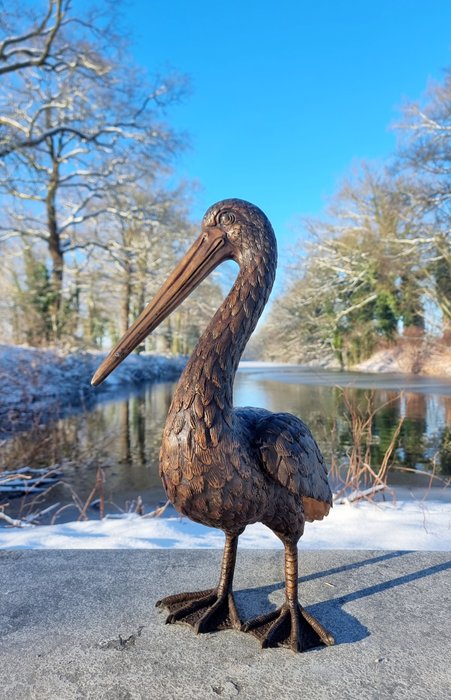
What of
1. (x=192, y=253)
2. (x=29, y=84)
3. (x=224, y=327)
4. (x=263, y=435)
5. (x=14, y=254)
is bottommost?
(x=263, y=435)

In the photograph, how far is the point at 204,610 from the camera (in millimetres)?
1707

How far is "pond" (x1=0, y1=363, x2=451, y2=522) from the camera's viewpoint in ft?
14.3

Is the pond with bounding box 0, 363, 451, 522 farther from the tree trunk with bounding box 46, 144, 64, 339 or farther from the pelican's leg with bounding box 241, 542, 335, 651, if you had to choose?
the tree trunk with bounding box 46, 144, 64, 339

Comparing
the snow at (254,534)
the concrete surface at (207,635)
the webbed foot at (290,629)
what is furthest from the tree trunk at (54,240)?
the webbed foot at (290,629)

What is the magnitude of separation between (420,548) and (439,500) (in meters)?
1.60

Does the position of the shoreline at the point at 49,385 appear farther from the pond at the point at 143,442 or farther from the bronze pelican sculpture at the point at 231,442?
the bronze pelican sculpture at the point at 231,442

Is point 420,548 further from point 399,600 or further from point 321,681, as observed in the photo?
point 321,681

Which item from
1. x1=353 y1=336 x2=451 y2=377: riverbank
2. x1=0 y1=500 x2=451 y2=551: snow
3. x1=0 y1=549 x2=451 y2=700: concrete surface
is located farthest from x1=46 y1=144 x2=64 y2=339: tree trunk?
x1=353 y1=336 x2=451 y2=377: riverbank

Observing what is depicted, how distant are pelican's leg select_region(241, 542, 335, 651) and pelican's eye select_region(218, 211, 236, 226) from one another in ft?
3.81

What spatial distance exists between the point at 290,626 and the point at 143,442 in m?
5.21

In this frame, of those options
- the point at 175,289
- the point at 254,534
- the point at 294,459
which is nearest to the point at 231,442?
the point at 294,459

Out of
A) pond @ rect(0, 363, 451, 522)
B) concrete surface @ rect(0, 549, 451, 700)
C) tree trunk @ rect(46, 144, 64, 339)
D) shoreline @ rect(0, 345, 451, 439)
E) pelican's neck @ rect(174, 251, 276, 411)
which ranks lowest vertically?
pond @ rect(0, 363, 451, 522)

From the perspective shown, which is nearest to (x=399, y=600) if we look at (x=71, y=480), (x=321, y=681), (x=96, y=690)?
(x=321, y=681)

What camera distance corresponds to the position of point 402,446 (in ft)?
20.5
